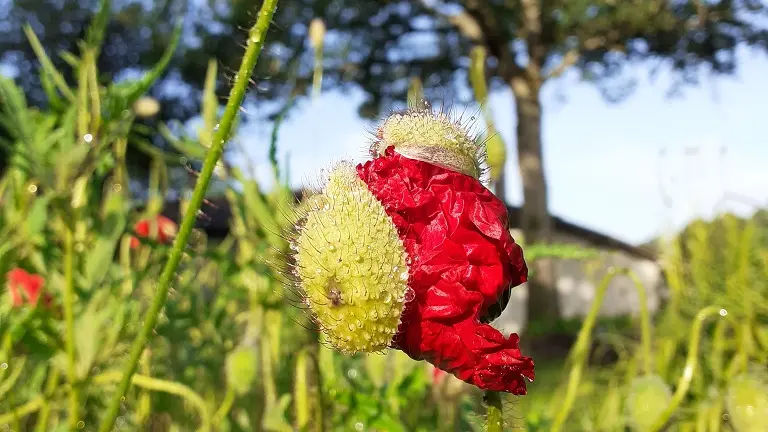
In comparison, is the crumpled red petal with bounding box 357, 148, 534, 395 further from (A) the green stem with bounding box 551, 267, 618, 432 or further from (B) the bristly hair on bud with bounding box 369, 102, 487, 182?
(A) the green stem with bounding box 551, 267, 618, 432

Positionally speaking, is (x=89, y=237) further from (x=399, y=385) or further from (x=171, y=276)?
(x=171, y=276)

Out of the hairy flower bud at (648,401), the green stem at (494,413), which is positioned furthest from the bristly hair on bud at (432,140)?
the hairy flower bud at (648,401)

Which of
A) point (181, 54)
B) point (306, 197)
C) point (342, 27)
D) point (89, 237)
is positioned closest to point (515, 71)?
point (342, 27)

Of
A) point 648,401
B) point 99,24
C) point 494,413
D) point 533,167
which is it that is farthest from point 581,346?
point 533,167

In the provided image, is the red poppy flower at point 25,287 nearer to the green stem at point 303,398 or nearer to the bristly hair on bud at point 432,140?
the green stem at point 303,398

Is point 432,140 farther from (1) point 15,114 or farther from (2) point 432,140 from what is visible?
(1) point 15,114

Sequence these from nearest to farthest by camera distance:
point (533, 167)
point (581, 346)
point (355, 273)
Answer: point (355, 273)
point (581, 346)
point (533, 167)
